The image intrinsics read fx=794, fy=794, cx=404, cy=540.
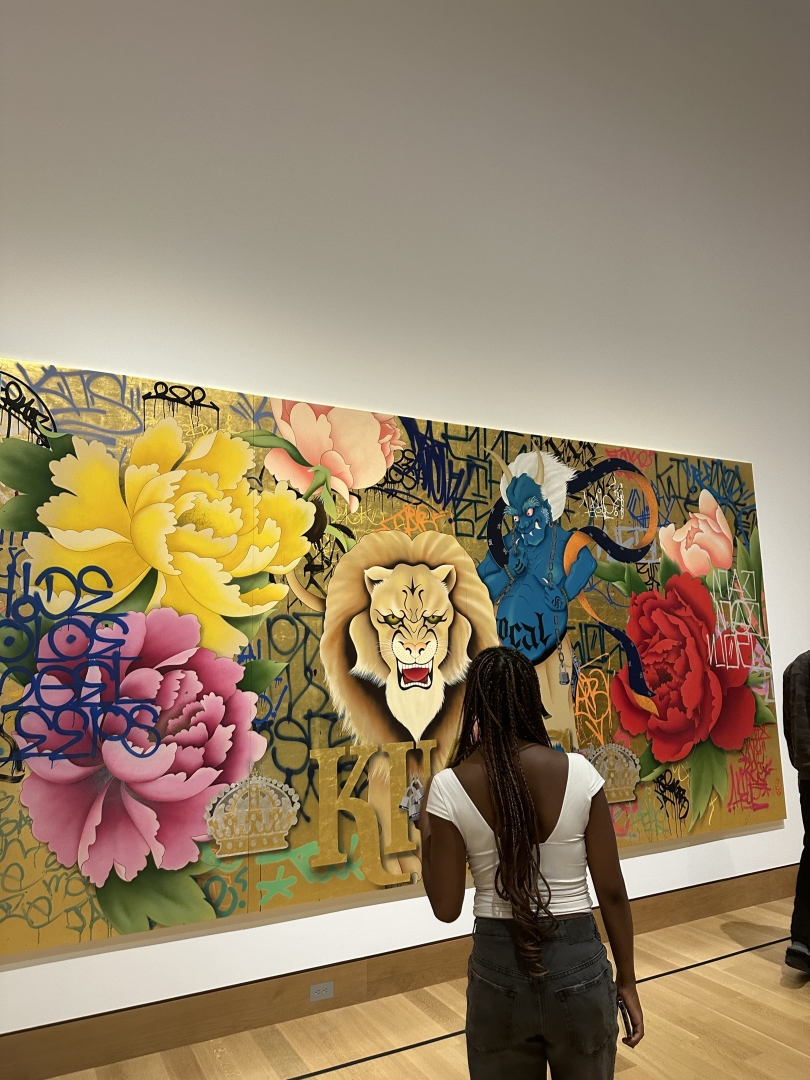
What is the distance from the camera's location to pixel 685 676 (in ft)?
13.9

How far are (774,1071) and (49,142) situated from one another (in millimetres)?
4362

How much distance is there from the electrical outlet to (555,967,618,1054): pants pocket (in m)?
1.74

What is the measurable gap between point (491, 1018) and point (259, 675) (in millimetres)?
1682

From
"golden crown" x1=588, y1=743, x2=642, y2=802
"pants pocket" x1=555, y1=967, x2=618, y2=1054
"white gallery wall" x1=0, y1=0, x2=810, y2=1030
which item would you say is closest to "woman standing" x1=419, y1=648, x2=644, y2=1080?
"pants pocket" x1=555, y1=967, x2=618, y2=1054

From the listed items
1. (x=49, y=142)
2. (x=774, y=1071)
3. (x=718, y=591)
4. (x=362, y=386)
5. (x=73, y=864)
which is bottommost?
(x=774, y=1071)

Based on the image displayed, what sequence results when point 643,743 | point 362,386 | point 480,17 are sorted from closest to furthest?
point 362,386, point 643,743, point 480,17

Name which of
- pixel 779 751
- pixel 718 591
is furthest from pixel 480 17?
pixel 779 751

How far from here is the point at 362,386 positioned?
3.66 metres

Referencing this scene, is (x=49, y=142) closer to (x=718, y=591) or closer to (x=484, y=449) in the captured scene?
(x=484, y=449)

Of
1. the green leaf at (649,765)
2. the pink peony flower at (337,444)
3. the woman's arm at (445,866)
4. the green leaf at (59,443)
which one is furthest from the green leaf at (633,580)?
the green leaf at (59,443)

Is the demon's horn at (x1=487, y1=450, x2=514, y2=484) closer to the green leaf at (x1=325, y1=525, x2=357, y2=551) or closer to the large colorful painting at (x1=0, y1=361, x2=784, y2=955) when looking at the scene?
the large colorful painting at (x1=0, y1=361, x2=784, y2=955)

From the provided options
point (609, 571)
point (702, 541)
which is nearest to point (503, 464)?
point (609, 571)

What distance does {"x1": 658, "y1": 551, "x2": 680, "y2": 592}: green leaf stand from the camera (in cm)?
424

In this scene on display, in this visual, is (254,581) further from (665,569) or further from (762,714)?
(762,714)
